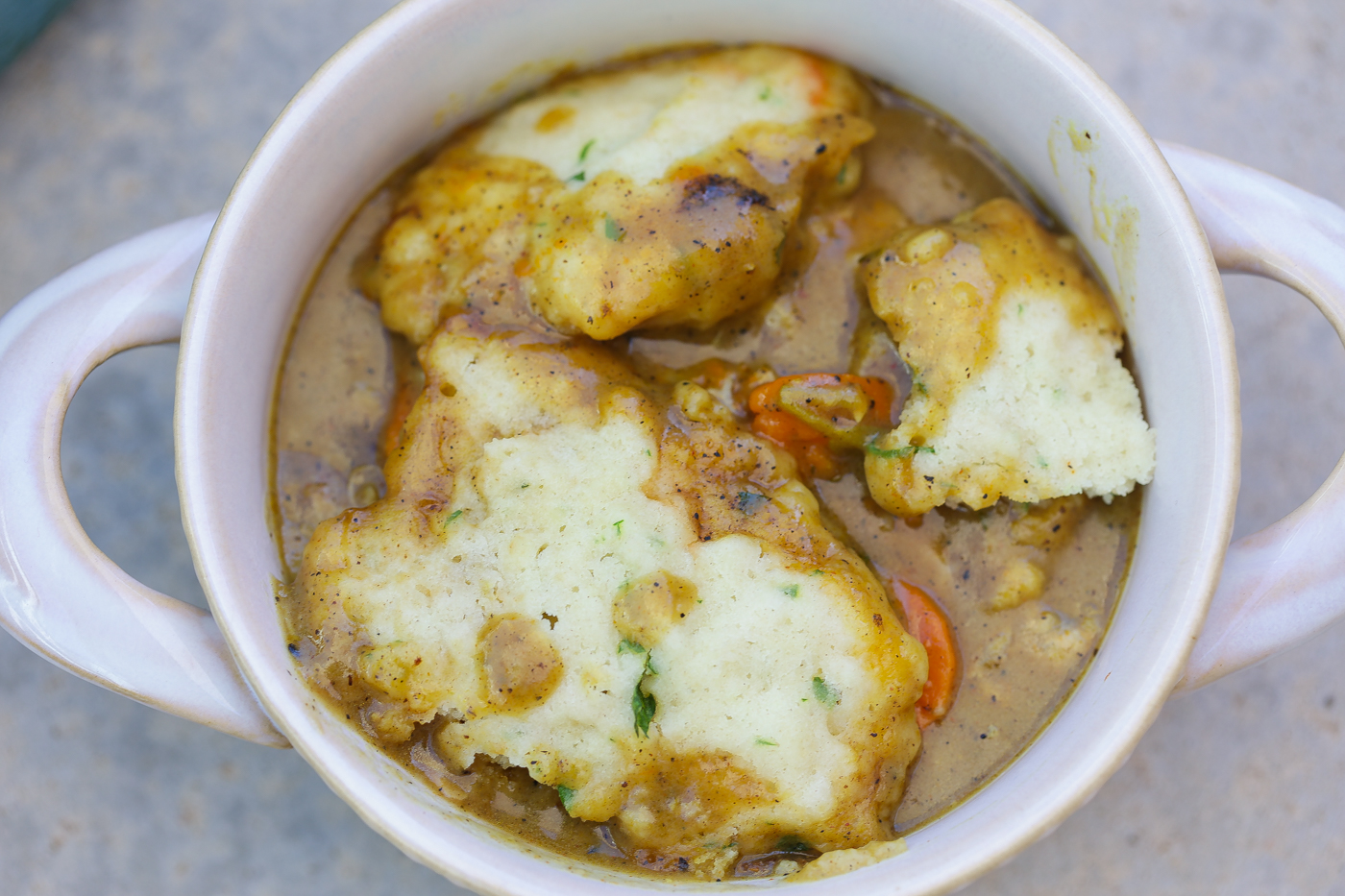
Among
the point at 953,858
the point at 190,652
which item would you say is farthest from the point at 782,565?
the point at 190,652

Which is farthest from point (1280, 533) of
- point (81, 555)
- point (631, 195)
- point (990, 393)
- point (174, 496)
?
point (174, 496)

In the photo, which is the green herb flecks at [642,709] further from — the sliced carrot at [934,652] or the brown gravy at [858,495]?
the sliced carrot at [934,652]

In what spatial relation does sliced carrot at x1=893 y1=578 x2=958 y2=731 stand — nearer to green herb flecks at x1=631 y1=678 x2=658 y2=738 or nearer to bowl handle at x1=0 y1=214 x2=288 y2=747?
green herb flecks at x1=631 y1=678 x2=658 y2=738

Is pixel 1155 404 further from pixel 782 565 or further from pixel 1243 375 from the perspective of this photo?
pixel 1243 375

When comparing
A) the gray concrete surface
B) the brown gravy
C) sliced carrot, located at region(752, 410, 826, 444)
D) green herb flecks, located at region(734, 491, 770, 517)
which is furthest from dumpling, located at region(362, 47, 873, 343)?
the gray concrete surface

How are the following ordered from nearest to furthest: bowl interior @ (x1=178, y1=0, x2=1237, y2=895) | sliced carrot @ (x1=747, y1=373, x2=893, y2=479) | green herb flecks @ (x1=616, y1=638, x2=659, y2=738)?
1. bowl interior @ (x1=178, y1=0, x2=1237, y2=895)
2. green herb flecks @ (x1=616, y1=638, x2=659, y2=738)
3. sliced carrot @ (x1=747, y1=373, x2=893, y2=479)

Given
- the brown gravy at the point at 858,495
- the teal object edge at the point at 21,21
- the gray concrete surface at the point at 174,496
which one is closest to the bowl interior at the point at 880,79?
the brown gravy at the point at 858,495
